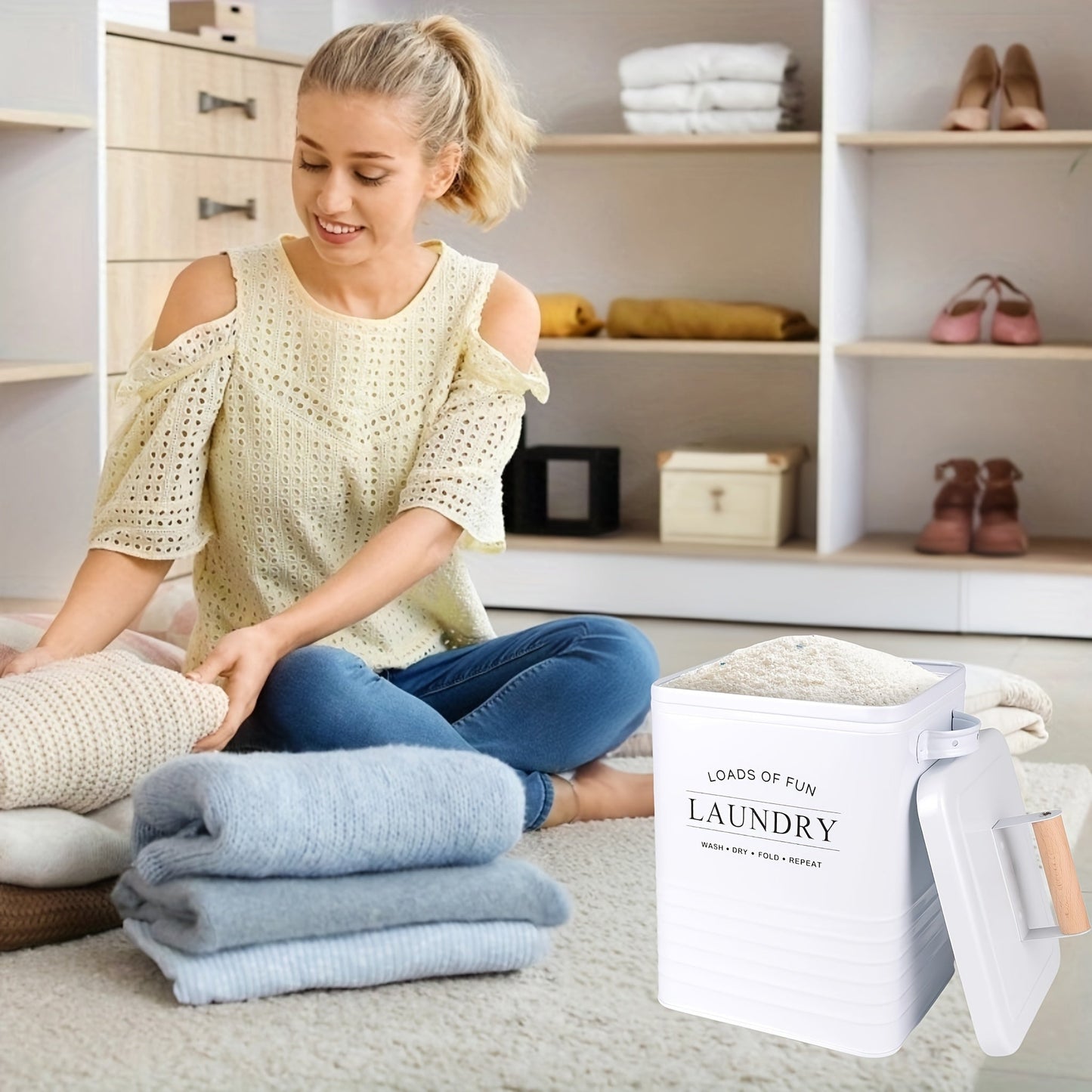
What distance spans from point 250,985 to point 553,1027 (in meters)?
0.22

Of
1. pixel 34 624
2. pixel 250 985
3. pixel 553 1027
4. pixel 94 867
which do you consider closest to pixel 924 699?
pixel 553 1027

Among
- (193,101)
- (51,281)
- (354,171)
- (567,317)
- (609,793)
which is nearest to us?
(354,171)

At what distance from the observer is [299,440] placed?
1.71m

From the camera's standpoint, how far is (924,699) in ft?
3.68

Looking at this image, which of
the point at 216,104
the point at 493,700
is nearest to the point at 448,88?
the point at 493,700

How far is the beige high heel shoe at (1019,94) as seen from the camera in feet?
9.49

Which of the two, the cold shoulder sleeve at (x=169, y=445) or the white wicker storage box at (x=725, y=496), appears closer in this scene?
the cold shoulder sleeve at (x=169, y=445)

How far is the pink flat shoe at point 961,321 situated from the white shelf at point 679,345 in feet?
0.72

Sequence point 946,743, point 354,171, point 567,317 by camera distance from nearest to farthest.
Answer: point 946,743, point 354,171, point 567,317

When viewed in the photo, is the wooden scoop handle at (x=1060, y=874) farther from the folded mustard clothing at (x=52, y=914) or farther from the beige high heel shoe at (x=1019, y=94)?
the beige high heel shoe at (x=1019, y=94)

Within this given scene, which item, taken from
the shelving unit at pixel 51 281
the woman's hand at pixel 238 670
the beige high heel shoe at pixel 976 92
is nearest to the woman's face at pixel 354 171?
the woman's hand at pixel 238 670

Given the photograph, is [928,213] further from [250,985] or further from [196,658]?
[250,985]

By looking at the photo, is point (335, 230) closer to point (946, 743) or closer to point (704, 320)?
point (946, 743)

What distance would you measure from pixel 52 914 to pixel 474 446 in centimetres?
60
